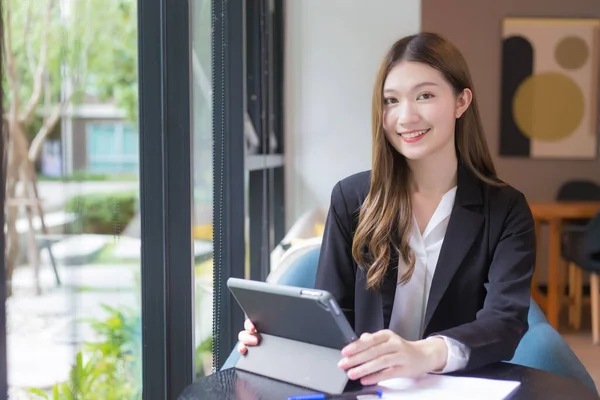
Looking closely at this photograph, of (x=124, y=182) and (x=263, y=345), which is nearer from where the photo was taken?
(x=263, y=345)

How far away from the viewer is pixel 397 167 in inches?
56.7

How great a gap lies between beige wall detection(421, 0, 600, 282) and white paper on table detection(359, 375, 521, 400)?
4686 mm

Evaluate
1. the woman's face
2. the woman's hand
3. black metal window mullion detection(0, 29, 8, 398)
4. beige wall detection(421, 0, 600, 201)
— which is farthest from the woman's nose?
beige wall detection(421, 0, 600, 201)

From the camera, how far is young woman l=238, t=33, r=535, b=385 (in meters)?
1.32

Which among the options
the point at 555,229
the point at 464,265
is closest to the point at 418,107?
the point at 464,265

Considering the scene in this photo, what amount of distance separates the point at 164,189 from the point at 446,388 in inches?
28.5

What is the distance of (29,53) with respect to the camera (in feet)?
3.04

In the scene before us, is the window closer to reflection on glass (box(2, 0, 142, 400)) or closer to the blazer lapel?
reflection on glass (box(2, 0, 142, 400))

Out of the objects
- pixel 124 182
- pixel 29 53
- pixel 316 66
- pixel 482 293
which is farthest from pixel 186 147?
pixel 316 66

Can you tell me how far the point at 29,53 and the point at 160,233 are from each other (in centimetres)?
60

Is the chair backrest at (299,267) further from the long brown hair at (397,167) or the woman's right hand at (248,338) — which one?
the woman's right hand at (248,338)

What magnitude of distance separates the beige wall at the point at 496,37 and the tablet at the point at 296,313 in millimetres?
4756

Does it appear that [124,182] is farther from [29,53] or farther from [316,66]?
[316,66]

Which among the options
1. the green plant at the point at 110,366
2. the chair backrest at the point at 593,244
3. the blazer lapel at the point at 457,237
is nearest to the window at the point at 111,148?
the green plant at the point at 110,366
